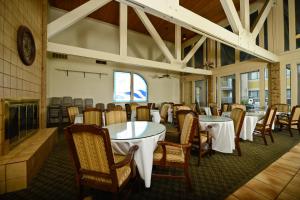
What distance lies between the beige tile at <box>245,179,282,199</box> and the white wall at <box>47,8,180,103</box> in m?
7.14

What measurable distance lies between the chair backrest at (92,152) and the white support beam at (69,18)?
13.3 ft

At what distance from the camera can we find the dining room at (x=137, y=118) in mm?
1498

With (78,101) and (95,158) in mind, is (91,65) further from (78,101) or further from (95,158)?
(95,158)

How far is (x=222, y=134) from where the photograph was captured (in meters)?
2.68

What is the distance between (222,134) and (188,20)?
2.19 m

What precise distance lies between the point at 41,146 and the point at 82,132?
1.77 m

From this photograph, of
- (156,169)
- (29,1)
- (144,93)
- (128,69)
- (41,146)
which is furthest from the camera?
(144,93)

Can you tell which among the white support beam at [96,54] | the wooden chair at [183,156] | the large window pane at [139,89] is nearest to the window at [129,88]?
the large window pane at [139,89]

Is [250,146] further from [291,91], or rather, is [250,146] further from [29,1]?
[29,1]

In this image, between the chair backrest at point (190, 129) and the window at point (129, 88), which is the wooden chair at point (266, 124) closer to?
the chair backrest at point (190, 129)

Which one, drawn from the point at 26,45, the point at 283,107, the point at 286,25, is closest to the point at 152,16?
the point at 286,25

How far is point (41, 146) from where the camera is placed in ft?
7.68

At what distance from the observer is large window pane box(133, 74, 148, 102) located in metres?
8.57

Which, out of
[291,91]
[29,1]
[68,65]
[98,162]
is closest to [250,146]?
[98,162]
